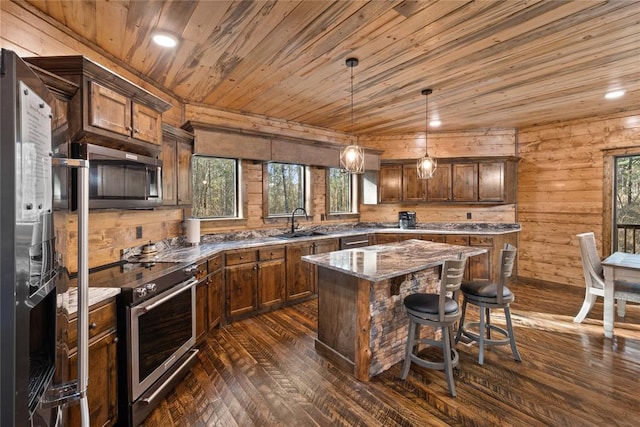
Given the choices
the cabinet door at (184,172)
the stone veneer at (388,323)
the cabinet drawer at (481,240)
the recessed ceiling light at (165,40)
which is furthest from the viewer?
the cabinet drawer at (481,240)

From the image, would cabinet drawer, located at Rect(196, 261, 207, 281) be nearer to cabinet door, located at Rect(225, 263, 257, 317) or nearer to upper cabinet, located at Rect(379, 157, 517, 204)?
cabinet door, located at Rect(225, 263, 257, 317)

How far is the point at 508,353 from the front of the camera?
294cm

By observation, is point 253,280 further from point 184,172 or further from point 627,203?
point 627,203

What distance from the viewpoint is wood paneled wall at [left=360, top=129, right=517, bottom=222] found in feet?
18.5

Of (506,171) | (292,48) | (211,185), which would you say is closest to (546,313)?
(506,171)

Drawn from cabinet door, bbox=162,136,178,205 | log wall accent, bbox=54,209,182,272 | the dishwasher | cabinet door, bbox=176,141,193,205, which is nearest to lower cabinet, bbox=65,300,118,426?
log wall accent, bbox=54,209,182,272

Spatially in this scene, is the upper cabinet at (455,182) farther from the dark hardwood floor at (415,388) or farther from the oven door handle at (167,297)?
the oven door handle at (167,297)

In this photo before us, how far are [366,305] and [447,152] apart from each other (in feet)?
14.5

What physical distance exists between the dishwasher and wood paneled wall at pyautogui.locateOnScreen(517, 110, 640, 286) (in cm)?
296

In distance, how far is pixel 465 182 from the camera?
559 cm

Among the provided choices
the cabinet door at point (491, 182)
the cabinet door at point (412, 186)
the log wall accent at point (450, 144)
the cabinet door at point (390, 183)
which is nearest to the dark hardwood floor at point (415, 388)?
the cabinet door at point (491, 182)

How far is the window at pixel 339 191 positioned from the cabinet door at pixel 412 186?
3.36 ft

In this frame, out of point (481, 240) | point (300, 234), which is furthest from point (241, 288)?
point (481, 240)

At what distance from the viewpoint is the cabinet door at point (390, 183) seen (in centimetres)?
591
